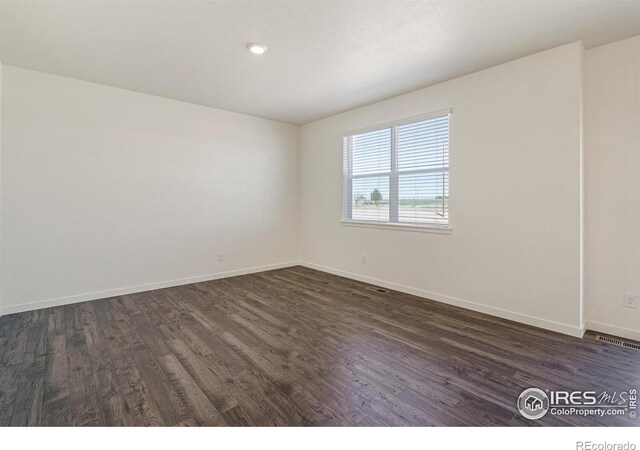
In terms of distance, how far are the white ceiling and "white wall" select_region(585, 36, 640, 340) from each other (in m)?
0.31

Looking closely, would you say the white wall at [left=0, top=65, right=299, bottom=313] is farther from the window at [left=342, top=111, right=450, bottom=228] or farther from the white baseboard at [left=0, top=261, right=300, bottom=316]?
the window at [left=342, top=111, right=450, bottom=228]

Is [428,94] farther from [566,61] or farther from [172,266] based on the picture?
[172,266]

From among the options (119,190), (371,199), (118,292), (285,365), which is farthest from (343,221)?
(118,292)

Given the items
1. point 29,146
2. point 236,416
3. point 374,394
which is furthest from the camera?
point 29,146

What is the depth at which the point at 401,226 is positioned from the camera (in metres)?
4.14

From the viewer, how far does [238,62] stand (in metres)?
3.13

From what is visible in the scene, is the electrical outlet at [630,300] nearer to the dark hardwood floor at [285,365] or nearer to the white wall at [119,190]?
the dark hardwood floor at [285,365]

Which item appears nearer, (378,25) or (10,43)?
(378,25)

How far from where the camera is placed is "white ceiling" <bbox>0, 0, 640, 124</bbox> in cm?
227

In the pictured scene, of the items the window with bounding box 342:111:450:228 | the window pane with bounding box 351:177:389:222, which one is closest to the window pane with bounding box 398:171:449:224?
the window with bounding box 342:111:450:228

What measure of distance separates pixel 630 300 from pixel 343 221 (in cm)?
336

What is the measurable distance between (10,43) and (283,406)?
3.87m

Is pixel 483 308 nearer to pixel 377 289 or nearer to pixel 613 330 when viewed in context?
pixel 613 330

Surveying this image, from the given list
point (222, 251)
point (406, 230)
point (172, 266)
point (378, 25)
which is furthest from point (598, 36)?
point (172, 266)
